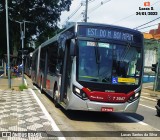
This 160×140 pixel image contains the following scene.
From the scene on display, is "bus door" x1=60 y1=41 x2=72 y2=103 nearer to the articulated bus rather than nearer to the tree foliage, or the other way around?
the articulated bus

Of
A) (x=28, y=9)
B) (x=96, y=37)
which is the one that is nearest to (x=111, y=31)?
(x=96, y=37)

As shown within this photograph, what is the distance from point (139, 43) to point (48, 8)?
143 feet

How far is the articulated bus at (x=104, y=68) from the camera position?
11477 millimetres

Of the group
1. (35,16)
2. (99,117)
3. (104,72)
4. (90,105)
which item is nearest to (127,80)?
(104,72)

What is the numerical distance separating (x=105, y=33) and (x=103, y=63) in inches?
41.1

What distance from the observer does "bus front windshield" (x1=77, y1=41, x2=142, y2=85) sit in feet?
37.9

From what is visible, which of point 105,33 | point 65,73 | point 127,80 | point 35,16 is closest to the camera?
point 127,80

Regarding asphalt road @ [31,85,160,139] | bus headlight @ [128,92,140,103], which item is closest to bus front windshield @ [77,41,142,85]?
bus headlight @ [128,92,140,103]

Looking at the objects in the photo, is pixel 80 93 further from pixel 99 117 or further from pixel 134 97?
pixel 99 117

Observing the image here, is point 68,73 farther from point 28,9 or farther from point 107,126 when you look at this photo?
point 28,9

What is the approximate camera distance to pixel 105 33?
1195 cm

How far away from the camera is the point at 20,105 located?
14719mm

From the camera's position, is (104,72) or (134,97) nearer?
(104,72)

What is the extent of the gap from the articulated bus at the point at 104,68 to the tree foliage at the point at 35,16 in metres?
40.5
